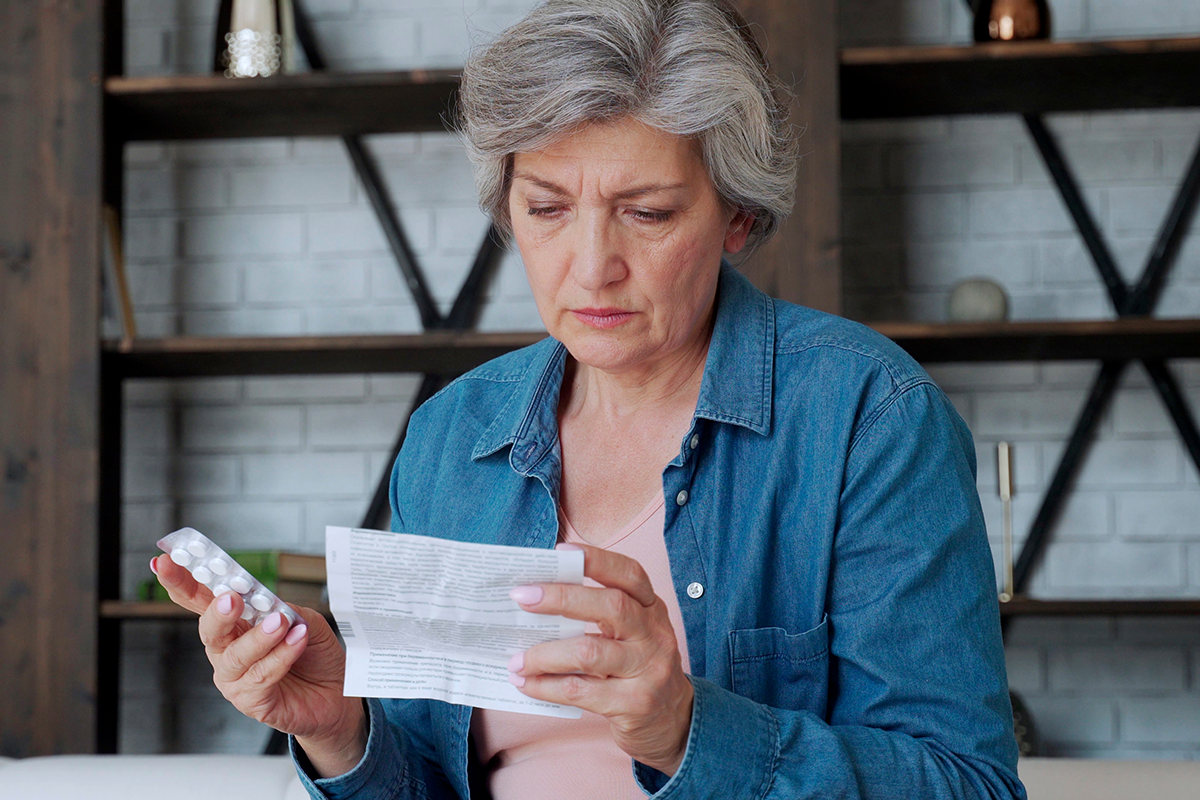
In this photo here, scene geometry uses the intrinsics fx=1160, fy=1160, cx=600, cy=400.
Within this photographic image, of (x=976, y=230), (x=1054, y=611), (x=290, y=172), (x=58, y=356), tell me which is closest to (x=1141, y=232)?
(x=976, y=230)

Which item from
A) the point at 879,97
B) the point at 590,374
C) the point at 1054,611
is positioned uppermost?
the point at 879,97

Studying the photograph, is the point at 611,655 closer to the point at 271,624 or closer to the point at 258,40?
the point at 271,624

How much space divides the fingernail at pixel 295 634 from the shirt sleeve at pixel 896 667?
334mm

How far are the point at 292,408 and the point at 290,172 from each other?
23.2 inches

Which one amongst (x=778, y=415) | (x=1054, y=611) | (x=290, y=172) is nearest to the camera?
(x=778, y=415)

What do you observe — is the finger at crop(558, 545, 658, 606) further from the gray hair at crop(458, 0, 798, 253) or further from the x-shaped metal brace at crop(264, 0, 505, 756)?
the x-shaped metal brace at crop(264, 0, 505, 756)

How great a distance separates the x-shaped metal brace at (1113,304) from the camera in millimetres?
2639

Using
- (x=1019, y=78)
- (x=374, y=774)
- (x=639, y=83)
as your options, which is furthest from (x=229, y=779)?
(x=1019, y=78)

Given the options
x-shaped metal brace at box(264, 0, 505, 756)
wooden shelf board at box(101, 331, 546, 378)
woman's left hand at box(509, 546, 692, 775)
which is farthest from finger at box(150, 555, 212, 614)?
x-shaped metal brace at box(264, 0, 505, 756)

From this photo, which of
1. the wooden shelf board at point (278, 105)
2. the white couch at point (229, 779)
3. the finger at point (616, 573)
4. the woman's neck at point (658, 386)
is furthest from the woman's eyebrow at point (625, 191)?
the wooden shelf board at point (278, 105)

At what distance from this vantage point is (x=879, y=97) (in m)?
2.53

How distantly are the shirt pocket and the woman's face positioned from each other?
320 mm

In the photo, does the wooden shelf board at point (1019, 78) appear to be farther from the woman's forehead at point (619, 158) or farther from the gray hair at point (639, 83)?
the woman's forehead at point (619, 158)

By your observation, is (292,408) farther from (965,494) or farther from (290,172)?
(965,494)
